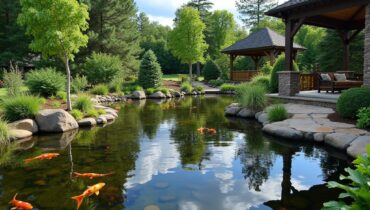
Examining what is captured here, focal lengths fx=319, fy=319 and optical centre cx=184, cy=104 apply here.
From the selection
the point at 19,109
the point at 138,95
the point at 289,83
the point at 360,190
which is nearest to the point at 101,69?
the point at 138,95

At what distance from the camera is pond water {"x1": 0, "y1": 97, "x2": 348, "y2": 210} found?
171 inches

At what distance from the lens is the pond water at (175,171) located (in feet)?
14.3

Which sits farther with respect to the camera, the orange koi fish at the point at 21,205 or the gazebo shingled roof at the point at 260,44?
the gazebo shingled roof at the point at 260,44

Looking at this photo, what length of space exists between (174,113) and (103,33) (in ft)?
51.1

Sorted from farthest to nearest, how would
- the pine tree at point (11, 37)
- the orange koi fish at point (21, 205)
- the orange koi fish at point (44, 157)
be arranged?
the pine tree at point (11, 37) < the orange koi fish at point (44, 157) < the orange koi fish at point (21, 205)

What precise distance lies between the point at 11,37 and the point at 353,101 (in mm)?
25336

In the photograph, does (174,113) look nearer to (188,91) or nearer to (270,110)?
(270,110)

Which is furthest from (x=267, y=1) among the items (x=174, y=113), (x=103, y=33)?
(x=174, y=113)

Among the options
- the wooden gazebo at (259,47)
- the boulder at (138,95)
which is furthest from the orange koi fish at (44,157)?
the wooden gazebo at (259,47)

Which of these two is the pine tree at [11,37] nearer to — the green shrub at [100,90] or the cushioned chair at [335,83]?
the green shrub at [100,90]

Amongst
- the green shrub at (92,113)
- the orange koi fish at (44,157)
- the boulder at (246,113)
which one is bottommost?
the orange koi fish at (44,157)

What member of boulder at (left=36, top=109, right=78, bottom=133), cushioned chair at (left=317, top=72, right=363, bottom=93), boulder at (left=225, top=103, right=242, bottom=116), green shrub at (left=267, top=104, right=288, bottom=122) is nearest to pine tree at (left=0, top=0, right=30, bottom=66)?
boulder at (left=36, top=109, right=78, bottom=133)

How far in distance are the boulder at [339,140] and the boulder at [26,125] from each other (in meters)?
7.62

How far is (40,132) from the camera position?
9.07 meters
